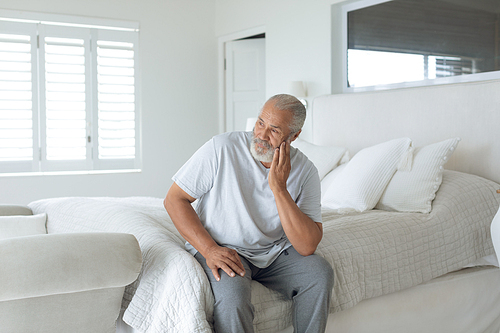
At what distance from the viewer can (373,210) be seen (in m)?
2.48

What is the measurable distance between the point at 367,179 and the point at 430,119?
68 centimetres

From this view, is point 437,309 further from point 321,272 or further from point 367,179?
point 321,272

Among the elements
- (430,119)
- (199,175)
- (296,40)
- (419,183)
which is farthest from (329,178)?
(296,40)

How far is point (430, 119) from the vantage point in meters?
2.85

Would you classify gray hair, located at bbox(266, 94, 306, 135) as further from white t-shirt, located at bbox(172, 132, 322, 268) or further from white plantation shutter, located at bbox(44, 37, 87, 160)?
white plantation shutter, located at bbox(44, 37, 87, 160)

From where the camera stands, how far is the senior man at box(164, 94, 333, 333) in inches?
61.2

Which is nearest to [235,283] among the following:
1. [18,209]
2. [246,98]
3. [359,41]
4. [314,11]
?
[18,209]

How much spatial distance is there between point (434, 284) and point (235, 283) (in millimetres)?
1175

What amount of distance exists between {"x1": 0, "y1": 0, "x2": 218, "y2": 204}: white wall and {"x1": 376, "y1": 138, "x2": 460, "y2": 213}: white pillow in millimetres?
3137

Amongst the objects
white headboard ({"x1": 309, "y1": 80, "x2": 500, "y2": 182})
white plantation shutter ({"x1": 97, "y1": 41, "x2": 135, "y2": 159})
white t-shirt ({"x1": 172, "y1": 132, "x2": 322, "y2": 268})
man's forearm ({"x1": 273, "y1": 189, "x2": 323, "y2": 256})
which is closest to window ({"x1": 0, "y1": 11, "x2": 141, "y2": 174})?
white plantation shutter ({"x1": 97, "y1": 41, "x2": 135, "y2": 159})

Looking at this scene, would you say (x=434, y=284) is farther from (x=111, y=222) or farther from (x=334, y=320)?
(x=111, y=222)

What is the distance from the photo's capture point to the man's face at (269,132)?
164 cm

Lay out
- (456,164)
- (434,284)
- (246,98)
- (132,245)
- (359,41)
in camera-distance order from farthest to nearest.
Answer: (246,98), (359,41), (456,164), (434,284), (132,245)

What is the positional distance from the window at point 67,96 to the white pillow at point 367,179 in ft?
9.81
